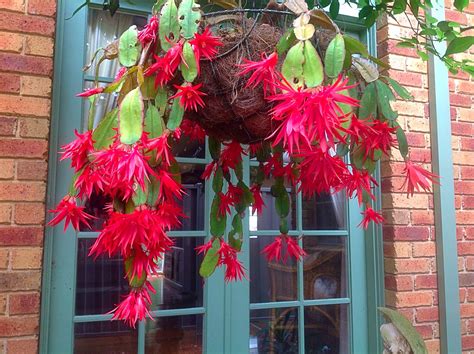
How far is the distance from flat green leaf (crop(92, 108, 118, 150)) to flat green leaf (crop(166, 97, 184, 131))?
97mm

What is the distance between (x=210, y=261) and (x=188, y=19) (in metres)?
0.52

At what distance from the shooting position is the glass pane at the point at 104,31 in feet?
5.91

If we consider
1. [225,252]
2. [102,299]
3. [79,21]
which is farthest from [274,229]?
[79,21]

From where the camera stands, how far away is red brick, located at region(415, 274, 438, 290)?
1956 mm

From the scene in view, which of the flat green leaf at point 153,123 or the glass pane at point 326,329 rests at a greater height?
the flat green leaf at point 153,123

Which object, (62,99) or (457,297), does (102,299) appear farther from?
(457,297)

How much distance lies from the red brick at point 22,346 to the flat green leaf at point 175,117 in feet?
3.30

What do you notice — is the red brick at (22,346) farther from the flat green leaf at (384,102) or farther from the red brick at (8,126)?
the flat green leaf at (384,102)

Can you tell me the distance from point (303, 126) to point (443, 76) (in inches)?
64.3

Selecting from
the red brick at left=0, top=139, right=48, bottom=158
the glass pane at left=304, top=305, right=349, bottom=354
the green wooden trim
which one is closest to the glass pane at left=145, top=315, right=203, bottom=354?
the glass pane at left=304, top=305, right=349, bottom=354

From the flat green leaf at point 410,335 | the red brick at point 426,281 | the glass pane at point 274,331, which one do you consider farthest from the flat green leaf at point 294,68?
the red brick at point 426,281

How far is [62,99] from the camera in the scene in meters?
1.65

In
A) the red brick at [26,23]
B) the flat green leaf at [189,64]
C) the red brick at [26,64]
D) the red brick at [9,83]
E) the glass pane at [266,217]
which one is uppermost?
the red brick at [26,23]

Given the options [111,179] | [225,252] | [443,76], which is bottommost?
[225,252]
